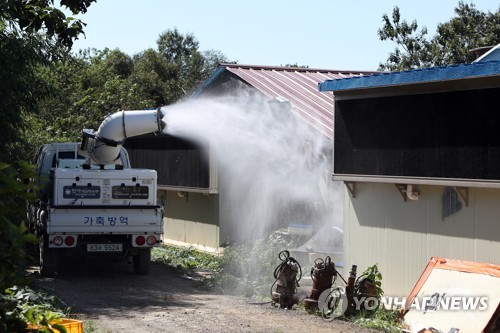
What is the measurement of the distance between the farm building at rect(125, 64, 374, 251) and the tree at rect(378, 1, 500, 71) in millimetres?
16188

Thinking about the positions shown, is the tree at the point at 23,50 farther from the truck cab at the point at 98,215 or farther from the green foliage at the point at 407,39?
the green foliage at the point at 407,39

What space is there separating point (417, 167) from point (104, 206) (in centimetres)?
607

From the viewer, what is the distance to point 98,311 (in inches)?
456

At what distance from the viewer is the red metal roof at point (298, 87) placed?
1825 cm

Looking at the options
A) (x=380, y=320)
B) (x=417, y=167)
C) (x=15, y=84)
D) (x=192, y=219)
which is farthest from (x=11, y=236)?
(x=192, y=219)

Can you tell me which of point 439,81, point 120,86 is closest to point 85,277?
point 439,81

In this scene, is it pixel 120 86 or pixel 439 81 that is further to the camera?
pixel 120 86

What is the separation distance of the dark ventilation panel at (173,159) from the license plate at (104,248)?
6.56 metres

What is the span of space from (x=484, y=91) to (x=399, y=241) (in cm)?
278

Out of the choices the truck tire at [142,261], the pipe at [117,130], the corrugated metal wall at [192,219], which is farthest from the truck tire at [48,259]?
the corrugated metal wall at [192,219]

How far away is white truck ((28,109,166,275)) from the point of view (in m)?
14.4

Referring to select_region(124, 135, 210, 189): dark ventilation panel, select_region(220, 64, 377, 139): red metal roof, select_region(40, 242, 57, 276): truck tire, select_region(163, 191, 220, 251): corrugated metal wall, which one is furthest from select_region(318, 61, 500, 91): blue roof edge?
select_region(124, 135, 210, 189): dark ventilation panel

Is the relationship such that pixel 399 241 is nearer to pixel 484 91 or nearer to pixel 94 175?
pixel 484 91

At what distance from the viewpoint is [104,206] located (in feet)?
47.9
